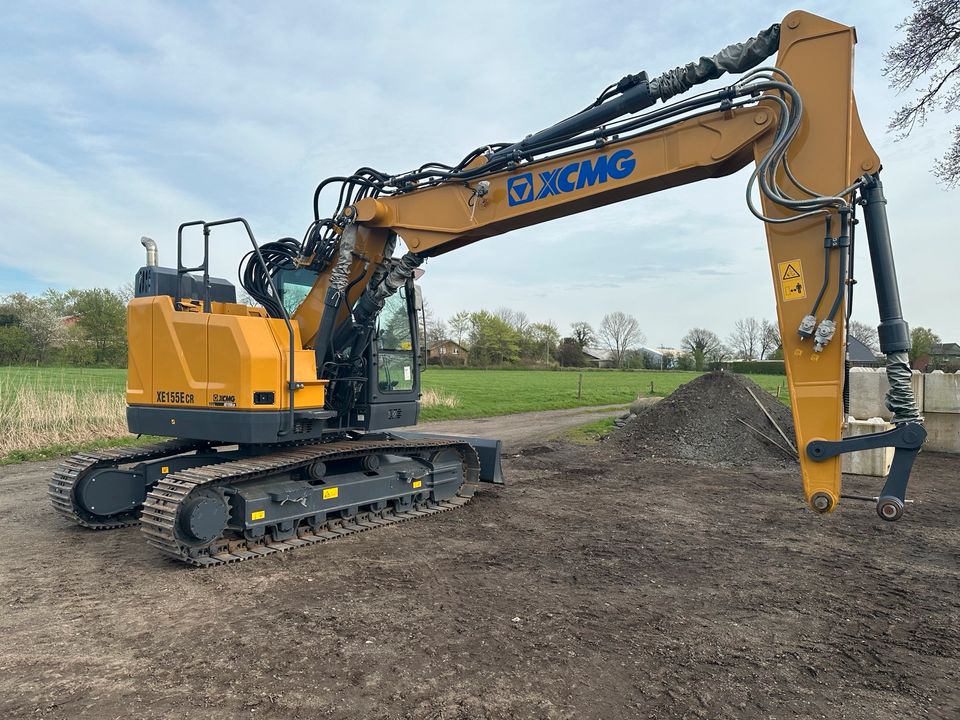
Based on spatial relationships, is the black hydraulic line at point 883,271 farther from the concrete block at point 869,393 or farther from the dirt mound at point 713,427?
the concrete block at point 869,393

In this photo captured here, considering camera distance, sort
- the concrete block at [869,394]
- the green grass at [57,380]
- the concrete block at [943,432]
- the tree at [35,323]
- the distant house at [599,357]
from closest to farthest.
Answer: the concrete block at [869,394], the concrete block at [943,432], the green grass at [57,380], the tree at [35,323], the distant house at [599,357]

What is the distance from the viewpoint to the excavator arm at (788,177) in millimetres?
4465

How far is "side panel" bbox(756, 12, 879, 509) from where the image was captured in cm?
456

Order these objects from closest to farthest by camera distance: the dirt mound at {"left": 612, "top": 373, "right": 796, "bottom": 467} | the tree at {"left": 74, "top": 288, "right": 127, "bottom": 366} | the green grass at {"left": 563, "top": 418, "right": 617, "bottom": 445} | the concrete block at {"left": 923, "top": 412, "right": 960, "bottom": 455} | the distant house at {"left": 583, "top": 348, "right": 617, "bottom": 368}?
1. the dirt mound at {"left": 612, "top": 373, "right": 796, "bottom": 467}
2. the concrete block at {"left": 923, "top": 412, "right": 960, "bottom": 455}
3. the green grass at {"left": 563, "top": 418, "right": 617, "bottom": 445}
4. the tree at {"left": 74, "top": 288, "right": 127, "bottom": 366}
5. the distant house at {"left": 583, "top": 348, "right": 617, "bottom": 368}

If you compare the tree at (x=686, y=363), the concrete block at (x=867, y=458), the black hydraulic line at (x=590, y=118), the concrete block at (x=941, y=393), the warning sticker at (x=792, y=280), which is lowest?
the concrete block at (x=867, y=458)

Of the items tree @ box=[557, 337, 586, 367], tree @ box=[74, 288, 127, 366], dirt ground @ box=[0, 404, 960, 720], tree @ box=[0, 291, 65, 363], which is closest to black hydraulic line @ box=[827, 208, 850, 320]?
dirt ground @ box=[0, 404, 960, 720]

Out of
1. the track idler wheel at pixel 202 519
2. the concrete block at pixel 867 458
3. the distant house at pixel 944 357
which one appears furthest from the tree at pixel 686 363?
the track idler wheel at pixel 202 519

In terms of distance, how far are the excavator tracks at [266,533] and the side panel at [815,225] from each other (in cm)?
448

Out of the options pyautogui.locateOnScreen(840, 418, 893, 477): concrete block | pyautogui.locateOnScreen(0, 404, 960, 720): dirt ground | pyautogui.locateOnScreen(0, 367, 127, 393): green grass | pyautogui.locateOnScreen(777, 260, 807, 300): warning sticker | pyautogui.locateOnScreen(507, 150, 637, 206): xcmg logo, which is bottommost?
pyautogui.locateOnScreen(0, 404, 960, 720): dirt ground

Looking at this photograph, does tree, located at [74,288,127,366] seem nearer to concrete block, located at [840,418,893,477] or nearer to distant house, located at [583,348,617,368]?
concrete block, located at [840,418,893,477]

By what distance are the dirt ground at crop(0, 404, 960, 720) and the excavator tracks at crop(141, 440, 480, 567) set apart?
0.64 ft

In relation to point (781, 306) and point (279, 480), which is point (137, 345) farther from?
point (781, 306)

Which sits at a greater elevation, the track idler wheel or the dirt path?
the track idler wheel

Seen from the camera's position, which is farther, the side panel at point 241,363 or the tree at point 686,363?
the tree at point 686,363
